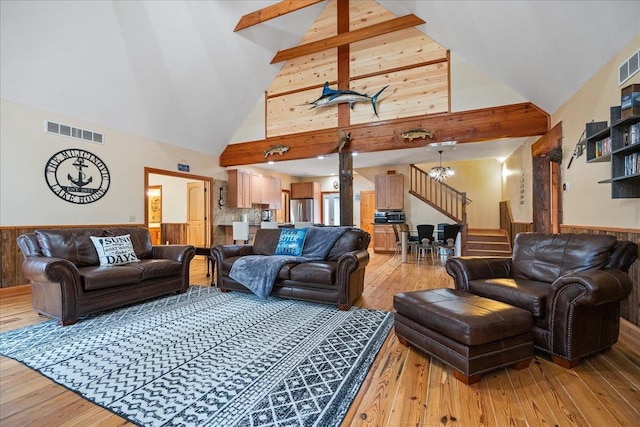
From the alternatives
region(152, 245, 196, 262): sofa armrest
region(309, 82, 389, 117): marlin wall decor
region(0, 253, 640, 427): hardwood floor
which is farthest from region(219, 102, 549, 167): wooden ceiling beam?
region(0, 253, 640, 427): hardwood floor

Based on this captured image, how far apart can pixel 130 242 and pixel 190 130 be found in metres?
3.12

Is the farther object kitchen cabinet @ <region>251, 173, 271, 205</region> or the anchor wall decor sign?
kitchen cabinet @ <region>251, 173, 271, 205</region>

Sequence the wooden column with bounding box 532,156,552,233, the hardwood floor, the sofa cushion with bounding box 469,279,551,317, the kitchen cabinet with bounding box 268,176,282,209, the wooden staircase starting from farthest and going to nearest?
the kitchen cabinet with bounding box 268,176,282,209
the wooden staircase
the wooden column with bounding box 532,156,552,233
the sofa cushion with bounding box 469,279,551,317
the hardwood floor

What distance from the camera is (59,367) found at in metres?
2.01

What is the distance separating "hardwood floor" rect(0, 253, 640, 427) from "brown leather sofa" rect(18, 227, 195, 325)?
793 millimetres

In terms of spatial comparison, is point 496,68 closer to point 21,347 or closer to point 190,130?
point 190,130

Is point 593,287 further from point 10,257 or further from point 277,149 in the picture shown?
point 10,257

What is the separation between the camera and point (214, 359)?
2100 millimetres

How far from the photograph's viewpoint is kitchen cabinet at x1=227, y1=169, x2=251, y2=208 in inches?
289

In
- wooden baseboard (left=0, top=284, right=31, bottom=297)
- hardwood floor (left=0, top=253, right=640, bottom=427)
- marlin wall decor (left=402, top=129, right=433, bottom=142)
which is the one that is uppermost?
marlin wall decor (left=402, top=129, right=433, bottom=142)

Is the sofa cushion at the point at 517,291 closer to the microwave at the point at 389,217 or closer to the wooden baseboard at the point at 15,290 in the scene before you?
the microwave at the point at 389,217

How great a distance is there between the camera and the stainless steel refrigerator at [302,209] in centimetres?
1036

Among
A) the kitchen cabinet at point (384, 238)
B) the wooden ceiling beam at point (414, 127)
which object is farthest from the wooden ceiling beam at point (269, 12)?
the kitchen cabinet at point (384, 238)

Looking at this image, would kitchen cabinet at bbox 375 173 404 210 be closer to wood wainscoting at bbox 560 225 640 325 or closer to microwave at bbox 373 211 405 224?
microwave at bbox 373 211 405 224
